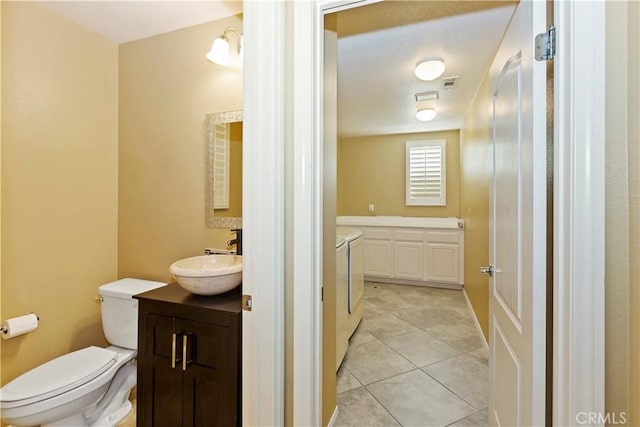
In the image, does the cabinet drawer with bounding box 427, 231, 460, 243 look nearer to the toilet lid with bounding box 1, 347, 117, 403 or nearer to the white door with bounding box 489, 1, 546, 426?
the white door with bounding box 489, 1, 546, 426

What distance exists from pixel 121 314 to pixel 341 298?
144 cm

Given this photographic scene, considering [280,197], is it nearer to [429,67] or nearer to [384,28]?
[384,28]

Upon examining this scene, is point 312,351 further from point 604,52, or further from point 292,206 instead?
point 604,52

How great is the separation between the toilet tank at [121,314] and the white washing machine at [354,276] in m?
1.44

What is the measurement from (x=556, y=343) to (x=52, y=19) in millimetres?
2900

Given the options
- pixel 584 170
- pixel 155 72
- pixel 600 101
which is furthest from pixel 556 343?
pixel 155 72

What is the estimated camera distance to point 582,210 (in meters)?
0.72

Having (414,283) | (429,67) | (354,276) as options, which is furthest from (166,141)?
(414,283)

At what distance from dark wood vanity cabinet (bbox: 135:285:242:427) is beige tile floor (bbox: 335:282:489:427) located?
900 millimetres

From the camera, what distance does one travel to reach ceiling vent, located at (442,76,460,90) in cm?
251

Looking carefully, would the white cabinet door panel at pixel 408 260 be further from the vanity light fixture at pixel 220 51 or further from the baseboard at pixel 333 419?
the vanity light fixture at pixel 220 51

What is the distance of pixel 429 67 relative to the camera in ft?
7.18

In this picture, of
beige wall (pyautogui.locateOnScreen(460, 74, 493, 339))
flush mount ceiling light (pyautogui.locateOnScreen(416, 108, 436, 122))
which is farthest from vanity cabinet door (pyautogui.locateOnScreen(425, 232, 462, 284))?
flush mount ceiling light (pyautogui.locateOnScreen(416, 108, 436, 122))

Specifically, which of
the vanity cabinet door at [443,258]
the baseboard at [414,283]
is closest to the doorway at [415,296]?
the baseboard at [414,283]
